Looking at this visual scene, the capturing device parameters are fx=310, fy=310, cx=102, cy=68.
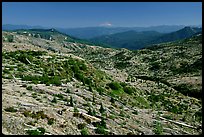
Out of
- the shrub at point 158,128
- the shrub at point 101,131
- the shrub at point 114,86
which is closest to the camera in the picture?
the shrub at point 101,131

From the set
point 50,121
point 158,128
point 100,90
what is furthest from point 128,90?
point 50,121

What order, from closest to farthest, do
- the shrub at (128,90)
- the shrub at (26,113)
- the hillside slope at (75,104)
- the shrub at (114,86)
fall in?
the shrub at (26,113)
the hillside slope at (75,104)
the shrub at (114,86)
the shrub at (128,90)

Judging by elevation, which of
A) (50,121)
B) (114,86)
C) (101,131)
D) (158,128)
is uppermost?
(50,121)

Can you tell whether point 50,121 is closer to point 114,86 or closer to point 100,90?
point 100,90

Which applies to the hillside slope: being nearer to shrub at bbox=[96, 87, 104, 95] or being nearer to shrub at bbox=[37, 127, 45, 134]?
shrub at bbox=[37, 127, 45, 134]

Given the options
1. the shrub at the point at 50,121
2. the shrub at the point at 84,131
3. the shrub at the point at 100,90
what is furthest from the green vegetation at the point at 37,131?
the shrub at the point at 100,90

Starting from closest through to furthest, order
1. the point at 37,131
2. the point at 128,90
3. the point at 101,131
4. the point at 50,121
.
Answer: the point at 37,131
the point at 50,121
the point at 101,131
the point at 128,90

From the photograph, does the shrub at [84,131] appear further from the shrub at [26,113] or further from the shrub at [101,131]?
the shrub at [26,113]

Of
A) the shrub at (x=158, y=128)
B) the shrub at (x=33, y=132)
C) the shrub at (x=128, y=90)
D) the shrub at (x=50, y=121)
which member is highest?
the shrub at (x=33, y=132)

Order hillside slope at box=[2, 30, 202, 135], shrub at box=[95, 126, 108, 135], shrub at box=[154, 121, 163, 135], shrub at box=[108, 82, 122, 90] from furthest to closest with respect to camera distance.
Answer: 1. shrub at box=[108, 82, 122, 90]
2. shrub at box=[154, 121, 163, 135]
3. shrub at box=[95, 126, 108, 135]
4. hillside slope at box=[2, 30, 202, 135]

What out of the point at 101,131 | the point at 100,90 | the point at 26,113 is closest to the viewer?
the point at 26,113

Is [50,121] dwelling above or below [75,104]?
above

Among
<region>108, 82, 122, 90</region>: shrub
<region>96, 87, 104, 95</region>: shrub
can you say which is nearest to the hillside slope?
<region>108, 82, 122, 90</region>: shrub

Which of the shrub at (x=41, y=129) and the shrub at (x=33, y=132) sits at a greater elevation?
the shrub at (x=33, y=132)
